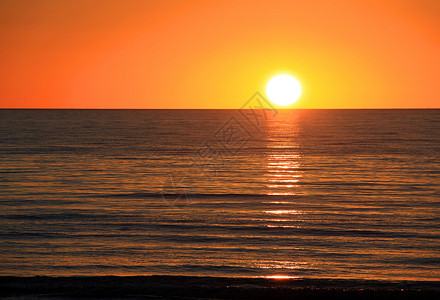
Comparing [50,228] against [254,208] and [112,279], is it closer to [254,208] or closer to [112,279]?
[254,208]

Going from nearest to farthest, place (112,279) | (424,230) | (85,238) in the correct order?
1. (112,279)
2. (85,238)
3. (424,230)

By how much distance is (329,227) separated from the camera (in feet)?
70.2

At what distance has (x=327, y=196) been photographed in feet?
98.5

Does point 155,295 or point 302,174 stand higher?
point 302,174

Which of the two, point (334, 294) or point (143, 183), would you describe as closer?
point (334, 294)

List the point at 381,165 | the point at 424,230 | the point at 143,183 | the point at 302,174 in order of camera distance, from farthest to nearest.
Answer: the point at 381,165
the point at 302,174
the point at 143,183
the point at 424,230

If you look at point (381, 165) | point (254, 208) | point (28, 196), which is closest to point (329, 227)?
point (254, 208)

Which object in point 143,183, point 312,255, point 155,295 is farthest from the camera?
point 143,183

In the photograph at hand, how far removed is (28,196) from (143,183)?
801cm

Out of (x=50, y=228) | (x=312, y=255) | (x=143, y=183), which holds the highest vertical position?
(x=143, y=183)

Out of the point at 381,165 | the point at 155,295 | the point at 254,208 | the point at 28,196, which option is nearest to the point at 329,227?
the point at 254,208

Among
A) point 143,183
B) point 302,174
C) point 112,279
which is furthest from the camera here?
point 302,174

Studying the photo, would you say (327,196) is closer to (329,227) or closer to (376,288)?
(329,227)

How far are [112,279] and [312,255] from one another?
8435mm
